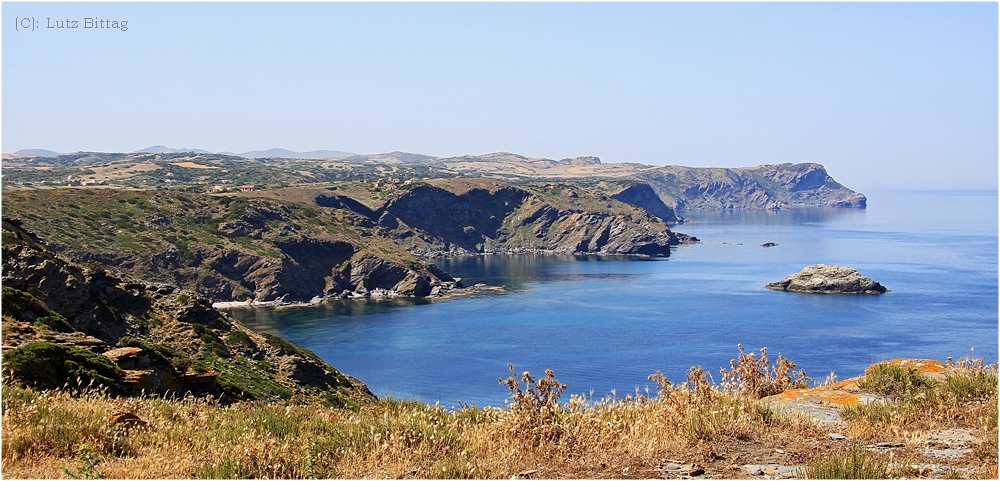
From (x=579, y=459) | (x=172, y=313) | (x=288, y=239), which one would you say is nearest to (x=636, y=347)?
(x=172, y=313)

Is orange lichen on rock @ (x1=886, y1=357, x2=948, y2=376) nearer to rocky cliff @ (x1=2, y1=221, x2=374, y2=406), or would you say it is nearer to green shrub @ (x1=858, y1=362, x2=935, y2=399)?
green shrub @ (x1=858, y1=362, x2=935, y2=399)

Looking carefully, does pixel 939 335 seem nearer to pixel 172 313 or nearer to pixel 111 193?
pixel 172 313

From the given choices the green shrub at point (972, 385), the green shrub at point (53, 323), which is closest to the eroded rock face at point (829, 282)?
the green shrub at point (53, 323)

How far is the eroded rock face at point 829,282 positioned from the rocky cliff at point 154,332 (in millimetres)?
105393

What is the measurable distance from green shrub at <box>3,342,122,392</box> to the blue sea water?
4770 cm

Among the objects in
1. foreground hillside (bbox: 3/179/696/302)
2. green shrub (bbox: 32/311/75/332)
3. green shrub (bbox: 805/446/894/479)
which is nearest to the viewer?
green shrub (bbox: 805/446/894/479)

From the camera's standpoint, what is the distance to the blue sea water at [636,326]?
77.8 metres

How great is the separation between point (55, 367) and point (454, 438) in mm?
7279

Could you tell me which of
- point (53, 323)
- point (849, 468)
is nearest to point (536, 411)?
point (849, 468)

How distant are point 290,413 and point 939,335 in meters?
94.2

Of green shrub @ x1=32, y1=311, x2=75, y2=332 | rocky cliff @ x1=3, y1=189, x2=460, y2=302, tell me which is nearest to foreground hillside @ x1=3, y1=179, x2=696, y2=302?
rocky cliff @ x1=3, y1=189, x2=460, y2=302

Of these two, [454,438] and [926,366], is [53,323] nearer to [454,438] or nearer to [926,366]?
[454,438]

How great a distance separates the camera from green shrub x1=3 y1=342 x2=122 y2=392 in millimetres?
10484

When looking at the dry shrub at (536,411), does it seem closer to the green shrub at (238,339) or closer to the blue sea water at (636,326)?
the green shrub at (238,339)
